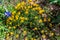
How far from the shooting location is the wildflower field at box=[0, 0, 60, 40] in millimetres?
4520

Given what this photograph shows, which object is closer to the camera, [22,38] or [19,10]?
[22,38]

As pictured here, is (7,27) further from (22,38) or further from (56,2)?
(56,2)

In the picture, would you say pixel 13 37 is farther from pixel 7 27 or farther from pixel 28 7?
pixel 28 7

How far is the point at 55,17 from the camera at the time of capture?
15.5 feet

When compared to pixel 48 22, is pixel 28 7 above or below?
above

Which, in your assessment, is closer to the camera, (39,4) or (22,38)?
(22,38)

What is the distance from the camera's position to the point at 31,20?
462cm

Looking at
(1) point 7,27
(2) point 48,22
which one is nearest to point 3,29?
(1) point 7,27

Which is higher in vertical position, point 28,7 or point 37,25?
point 28,7

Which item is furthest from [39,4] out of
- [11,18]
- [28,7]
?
[11,18]

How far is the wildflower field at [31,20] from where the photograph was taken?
14.8 feet

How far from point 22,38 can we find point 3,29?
1.29 feet

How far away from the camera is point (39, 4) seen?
487cm

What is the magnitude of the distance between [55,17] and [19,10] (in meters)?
0.73
